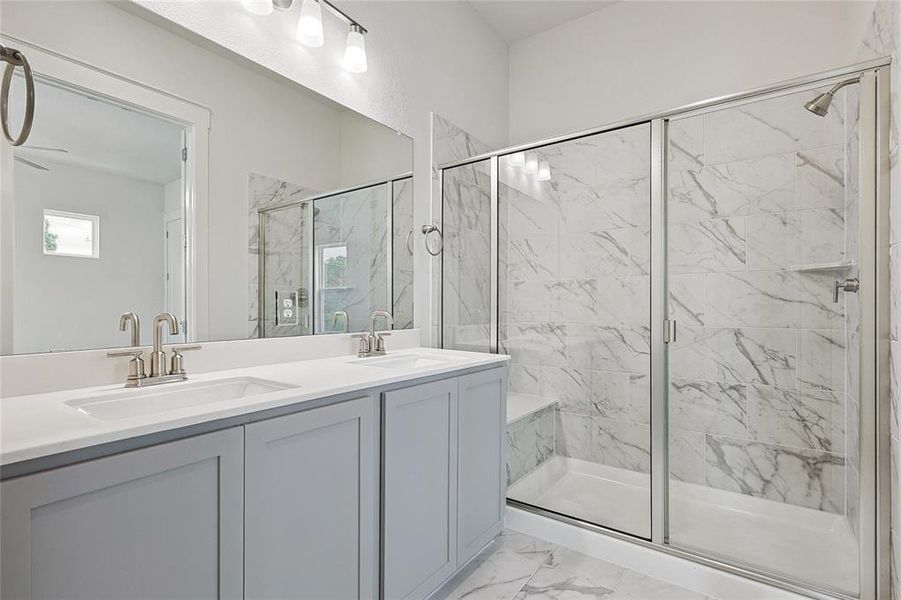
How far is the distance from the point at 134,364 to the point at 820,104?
2.48 m

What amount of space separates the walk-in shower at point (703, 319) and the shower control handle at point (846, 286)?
12 millimetres

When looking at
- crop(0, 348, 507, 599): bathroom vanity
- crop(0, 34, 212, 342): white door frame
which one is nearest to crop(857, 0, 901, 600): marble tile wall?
crop(0, 348, 507, 599): bathroom vanity

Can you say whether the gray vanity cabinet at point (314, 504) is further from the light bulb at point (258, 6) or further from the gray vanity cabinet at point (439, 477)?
the light bulb at point (258, 6)

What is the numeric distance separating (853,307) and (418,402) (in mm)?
1615

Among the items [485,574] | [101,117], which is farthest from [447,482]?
[101,117]

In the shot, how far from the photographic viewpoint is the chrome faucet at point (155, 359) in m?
1.19

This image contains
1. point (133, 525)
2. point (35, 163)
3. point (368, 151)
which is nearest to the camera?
point (133, 525)

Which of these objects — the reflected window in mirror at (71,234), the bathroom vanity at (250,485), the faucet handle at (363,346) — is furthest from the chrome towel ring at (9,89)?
the faucet handle at (363,346)

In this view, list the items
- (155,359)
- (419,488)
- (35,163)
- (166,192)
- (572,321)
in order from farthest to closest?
(572,321) → (419,488) → (166,192) → (155,359) → (35,163)

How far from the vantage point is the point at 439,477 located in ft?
5.14

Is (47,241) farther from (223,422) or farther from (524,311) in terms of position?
(524,311)

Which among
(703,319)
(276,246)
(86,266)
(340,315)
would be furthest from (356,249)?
(703,319)

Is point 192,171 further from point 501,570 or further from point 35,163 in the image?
point 501,570

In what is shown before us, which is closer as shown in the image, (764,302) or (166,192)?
(166,192)
